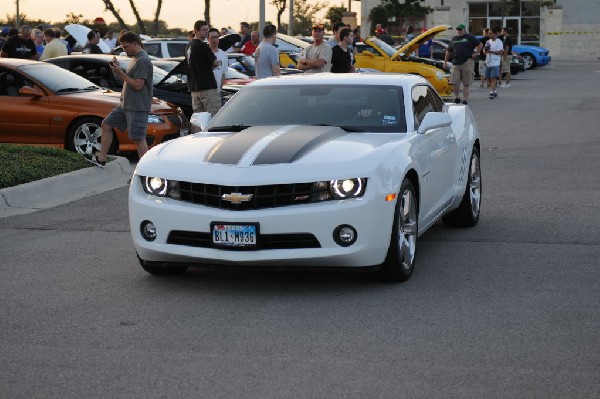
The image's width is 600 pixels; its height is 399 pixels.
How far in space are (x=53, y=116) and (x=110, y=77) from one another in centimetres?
286

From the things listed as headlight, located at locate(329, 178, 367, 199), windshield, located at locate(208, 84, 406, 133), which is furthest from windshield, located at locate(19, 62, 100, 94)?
headlight, located at locate(329, 178, 367, 199)

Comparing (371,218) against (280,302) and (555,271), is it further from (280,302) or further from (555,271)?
(555,271)

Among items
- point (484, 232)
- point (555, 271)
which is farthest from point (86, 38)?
point (555, 271)

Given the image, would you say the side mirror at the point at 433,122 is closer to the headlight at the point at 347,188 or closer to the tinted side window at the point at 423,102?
the tinted side window at the point at 423,102

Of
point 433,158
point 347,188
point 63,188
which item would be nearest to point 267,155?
point 347,188

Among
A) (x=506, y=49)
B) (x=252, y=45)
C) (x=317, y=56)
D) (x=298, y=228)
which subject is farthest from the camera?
(x=506, y=49)

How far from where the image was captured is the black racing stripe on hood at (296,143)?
7816 millimetres

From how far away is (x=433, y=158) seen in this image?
29.7ft

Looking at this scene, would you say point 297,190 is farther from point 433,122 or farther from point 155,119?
point 155,119

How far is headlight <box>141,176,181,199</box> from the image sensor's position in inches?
313

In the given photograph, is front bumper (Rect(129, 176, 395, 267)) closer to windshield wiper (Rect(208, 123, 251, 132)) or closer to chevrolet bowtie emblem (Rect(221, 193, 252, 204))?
chevrolet bowtie emblem (Rect(221, 193, 252, 204))

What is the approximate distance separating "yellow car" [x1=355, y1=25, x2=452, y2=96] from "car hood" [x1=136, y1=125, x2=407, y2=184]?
2240 cm

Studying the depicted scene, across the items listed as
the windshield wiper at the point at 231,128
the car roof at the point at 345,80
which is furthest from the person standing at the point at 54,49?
the windshield wiper at the point at 231,128

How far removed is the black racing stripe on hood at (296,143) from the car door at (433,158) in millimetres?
705
